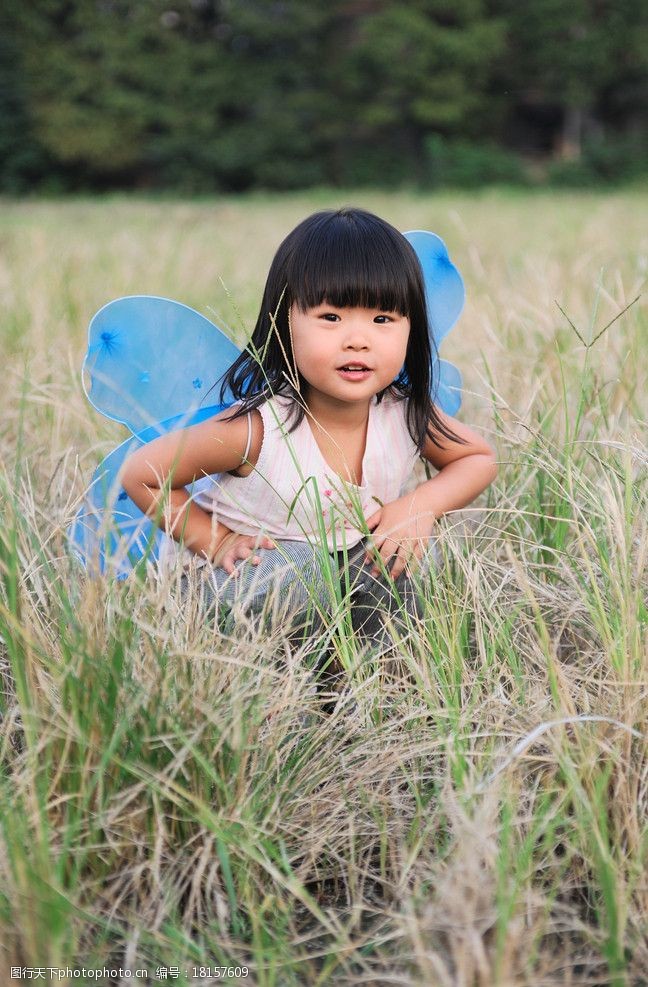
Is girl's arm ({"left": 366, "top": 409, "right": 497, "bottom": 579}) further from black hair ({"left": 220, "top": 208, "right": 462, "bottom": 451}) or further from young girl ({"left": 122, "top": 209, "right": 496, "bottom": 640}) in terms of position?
black hair ({"left": 220, "top": 208, "right": 462, "bottom": 451})

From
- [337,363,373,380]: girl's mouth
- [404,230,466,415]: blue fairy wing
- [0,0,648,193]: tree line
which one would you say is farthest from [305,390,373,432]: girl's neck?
[0,0,648,193]: tree line

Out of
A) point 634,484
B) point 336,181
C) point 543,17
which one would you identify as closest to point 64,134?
point 336,181

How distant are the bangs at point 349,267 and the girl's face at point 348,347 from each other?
0.02 metres

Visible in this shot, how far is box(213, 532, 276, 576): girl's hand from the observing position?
4.80ft

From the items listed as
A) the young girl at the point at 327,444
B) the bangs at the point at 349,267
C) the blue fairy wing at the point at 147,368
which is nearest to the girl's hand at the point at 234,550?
the young girl at the point at 327,444

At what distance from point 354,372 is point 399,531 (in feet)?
0.82

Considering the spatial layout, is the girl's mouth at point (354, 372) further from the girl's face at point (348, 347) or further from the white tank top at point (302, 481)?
the white tank top at point (302, 481)

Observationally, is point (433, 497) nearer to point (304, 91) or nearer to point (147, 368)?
point (147, 368)

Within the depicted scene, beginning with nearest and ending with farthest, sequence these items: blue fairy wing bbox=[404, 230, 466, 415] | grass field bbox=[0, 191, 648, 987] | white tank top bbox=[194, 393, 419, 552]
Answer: grass field bbox=[0, 191, 648, 987] → white tank top bbox=[194, 393, 419, 552] → blue fairy wing bbox=[404, 230, 466, 415]

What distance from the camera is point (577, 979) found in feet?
2.71

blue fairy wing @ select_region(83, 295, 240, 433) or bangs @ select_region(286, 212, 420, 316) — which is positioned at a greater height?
bangs @ select_region(286, 212, 420, 316)

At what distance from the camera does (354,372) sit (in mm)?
1408

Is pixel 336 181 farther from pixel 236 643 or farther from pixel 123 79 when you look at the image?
pixel 236 643

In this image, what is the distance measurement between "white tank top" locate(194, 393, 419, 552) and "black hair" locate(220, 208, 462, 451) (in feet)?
0.16
